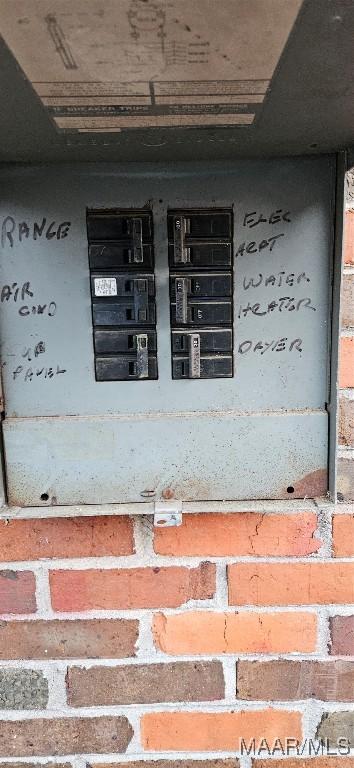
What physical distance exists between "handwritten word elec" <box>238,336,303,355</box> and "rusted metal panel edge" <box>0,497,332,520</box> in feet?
0.53

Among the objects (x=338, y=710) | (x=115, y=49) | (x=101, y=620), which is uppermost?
(x=115, y=49)

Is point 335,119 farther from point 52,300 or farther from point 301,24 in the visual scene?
point 52,300

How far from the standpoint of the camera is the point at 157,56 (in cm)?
28

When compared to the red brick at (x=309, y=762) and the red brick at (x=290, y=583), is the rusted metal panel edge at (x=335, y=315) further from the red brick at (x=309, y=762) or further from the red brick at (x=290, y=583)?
the red brick at (x=309, y=762)

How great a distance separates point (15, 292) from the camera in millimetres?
526

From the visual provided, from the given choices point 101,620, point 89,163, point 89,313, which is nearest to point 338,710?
point 101,620

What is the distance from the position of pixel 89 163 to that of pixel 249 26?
0.93ft

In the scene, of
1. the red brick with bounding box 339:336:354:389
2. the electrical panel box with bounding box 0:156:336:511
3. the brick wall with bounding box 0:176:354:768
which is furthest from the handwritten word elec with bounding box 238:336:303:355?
the brick wall with bounding box 0:176:354:768

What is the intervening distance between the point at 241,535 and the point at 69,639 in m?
0.27

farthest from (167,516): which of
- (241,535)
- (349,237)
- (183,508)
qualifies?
(349,237)

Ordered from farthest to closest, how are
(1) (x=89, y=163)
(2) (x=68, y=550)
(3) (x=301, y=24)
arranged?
1. (2) (x=68, y=550)
2. (1) (x=89, y=163)
3. (3) (x=301, y=24)

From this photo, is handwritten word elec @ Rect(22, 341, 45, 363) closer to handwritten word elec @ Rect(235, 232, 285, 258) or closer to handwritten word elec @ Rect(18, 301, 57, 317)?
handwritten word elec @ Rect(18, 301, 57, 317)

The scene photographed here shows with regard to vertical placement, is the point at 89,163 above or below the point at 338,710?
above

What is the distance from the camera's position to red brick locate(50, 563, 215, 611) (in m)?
0.67
